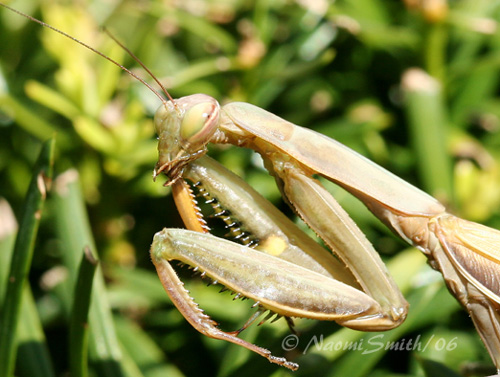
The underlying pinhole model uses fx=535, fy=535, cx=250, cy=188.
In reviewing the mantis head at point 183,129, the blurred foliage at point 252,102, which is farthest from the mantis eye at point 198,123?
the blurred foliage at point 252,102

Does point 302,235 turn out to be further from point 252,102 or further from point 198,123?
point 252,102

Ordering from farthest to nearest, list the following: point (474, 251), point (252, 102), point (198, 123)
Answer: point (252, 102) → point (474, 251) → point (198, 123)

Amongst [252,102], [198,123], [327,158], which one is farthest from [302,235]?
[252,102]

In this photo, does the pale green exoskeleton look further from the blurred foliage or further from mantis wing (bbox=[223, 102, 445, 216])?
the blurred foliage

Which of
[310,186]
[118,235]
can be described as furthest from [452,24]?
[118,235]

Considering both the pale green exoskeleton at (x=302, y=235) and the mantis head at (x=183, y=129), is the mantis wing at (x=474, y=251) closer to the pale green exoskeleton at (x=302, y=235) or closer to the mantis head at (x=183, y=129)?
the pale green exoskeleton at (x=302, y=235)
